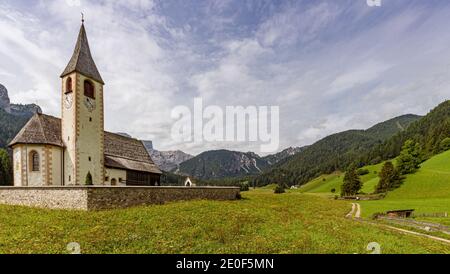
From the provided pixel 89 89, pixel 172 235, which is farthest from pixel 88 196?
pixel 89 89

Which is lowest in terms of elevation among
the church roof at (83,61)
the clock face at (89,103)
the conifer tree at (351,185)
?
the conifer tree at (351,185)

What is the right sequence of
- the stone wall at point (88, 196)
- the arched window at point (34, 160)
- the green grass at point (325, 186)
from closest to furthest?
the stone wall at point (88, 196)
the arched window at point (34, 160)
the green grass at point (325, 186)

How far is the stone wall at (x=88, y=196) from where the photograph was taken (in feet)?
62.8

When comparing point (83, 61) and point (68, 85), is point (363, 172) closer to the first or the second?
point (83, 61)

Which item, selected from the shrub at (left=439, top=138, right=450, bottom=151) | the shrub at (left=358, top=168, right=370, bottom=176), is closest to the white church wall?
the shrub at (left=358, top=168, right=370, bottom=176)

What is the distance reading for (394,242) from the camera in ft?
47.8

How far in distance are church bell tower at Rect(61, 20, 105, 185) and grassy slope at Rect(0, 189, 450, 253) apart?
1137 cm

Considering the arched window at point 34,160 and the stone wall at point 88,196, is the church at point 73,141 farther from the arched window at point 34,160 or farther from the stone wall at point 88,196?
the stone wall at point 88,196

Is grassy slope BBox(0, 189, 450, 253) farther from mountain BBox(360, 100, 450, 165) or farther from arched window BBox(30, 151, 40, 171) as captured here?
mountain BBox(360, 100, 450, 165)

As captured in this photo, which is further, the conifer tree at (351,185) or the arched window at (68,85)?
the conifer tree at (351,185)

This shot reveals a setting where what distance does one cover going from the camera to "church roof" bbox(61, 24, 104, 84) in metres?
32.2

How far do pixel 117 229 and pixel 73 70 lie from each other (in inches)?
1004

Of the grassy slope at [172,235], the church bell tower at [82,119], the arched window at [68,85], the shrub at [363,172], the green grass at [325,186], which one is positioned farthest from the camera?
the shrub at [363,172]

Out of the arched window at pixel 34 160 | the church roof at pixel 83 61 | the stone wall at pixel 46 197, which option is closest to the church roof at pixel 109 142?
the arched window at pixel 34 160
